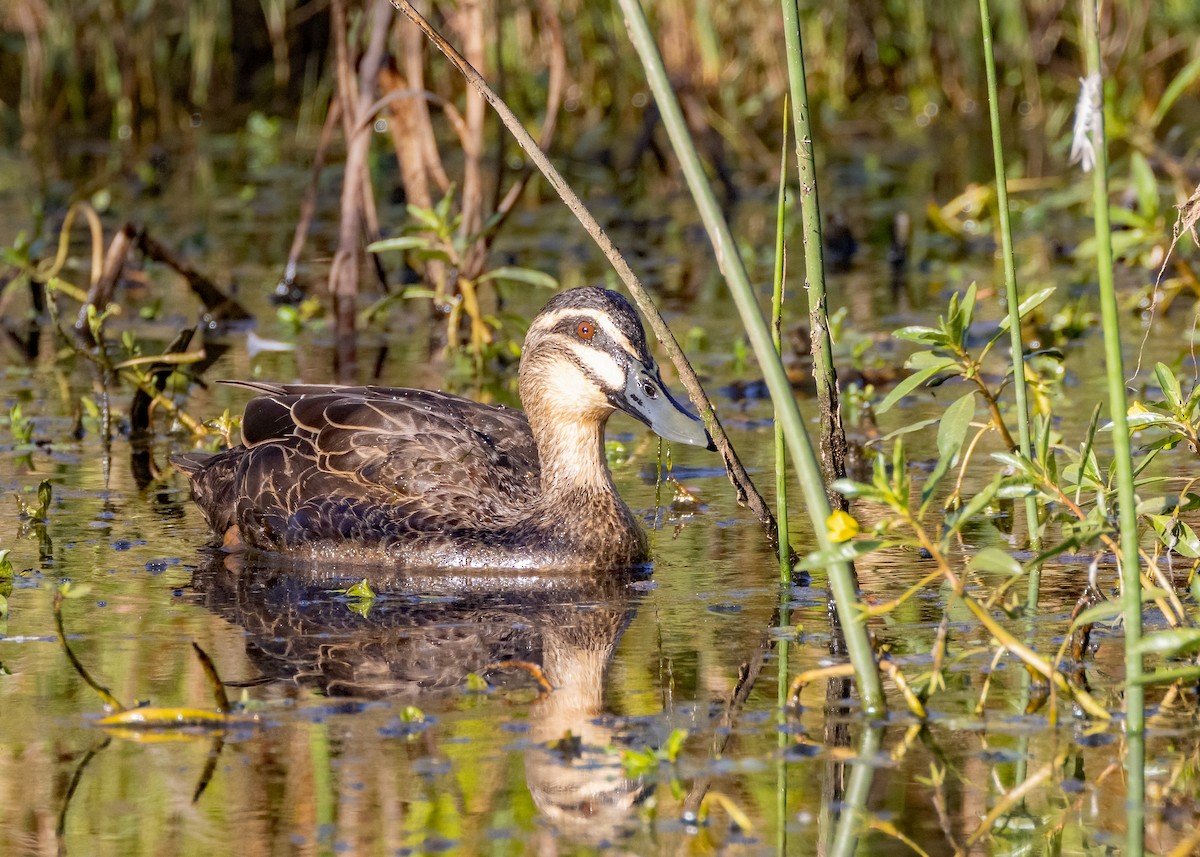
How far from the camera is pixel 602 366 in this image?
21.1 feet

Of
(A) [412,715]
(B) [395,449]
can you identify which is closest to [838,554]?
(A) [412,715]

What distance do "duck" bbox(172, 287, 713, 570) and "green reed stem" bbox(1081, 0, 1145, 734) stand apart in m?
2.37

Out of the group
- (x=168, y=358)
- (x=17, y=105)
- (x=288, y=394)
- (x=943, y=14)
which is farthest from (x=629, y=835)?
(x=17, y=105)

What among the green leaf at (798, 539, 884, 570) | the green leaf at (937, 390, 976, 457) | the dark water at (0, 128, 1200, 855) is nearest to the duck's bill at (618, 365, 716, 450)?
the dark water at (0, 128, 1200, 855)

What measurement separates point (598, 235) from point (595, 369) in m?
1.37

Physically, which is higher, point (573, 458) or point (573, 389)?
point (573, 389)

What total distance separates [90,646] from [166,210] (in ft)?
29.5

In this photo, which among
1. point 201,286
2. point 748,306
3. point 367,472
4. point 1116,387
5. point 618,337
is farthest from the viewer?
point 201,286

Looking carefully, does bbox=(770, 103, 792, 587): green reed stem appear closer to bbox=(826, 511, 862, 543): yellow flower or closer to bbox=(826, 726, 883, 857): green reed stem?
bbox=(826, 511, 862, 543): yellow flower

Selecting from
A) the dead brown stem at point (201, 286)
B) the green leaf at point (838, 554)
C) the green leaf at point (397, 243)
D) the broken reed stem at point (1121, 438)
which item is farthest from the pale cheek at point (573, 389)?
the dead brown stem at point (201, 286)

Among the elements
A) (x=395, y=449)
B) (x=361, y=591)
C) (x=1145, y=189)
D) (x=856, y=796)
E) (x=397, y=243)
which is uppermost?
(x=1145, y=189)

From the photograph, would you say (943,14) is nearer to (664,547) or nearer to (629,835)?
(664,547)

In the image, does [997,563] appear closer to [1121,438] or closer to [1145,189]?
[1121,438]

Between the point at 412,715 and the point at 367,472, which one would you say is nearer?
the point at 412,715
